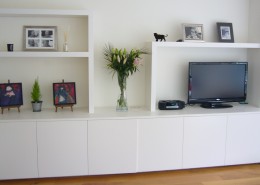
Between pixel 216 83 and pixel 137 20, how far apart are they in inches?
49.2

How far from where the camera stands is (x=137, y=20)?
330 centimetres

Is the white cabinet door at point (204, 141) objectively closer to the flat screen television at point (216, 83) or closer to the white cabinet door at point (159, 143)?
the white cabinet door at point (159, 143)

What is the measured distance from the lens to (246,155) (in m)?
3.24

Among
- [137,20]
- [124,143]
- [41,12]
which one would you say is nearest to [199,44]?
[137,20]

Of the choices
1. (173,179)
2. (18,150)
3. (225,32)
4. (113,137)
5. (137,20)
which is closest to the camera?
(18,150)

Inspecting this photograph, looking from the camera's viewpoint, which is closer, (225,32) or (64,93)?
(64,93)

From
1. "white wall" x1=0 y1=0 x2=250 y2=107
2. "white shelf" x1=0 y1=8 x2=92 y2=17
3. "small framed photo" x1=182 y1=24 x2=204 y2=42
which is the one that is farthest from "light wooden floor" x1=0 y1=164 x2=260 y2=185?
"white shelf" x1=0 y1=8 x2=92 y2=17

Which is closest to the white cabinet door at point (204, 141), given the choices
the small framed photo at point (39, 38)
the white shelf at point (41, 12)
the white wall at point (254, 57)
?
the white wall at point (254, 57)

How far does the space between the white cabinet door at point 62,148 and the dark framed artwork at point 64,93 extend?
15.0 inches

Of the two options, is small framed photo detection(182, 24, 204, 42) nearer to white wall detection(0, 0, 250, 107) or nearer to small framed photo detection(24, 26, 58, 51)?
white wall detection(0, 0, 250, 107)

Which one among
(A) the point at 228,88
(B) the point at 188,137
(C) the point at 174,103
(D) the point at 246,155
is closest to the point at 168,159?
(B) the point at 188,137

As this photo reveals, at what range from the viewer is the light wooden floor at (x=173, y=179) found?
9.53 feet

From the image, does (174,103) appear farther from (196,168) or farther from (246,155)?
(246,155)

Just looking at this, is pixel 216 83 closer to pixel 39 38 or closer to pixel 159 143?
pixel 159 143
